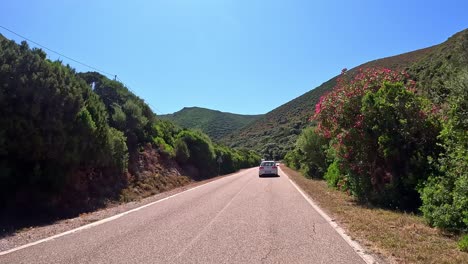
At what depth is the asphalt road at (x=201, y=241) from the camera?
694 cm

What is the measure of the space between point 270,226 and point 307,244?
7.37 feet

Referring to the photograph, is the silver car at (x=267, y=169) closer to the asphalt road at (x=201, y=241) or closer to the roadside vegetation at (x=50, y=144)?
the roadside vegetation at (x=50, y=144)

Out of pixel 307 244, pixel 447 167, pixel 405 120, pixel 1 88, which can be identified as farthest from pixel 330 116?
pixel 1 88

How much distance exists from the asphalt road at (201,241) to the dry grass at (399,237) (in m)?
0.58

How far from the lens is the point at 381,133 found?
1392cm

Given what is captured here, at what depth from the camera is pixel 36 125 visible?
1223cm

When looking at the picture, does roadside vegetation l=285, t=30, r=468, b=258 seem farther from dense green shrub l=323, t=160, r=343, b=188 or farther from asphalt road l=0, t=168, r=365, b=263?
dense green shrub l=323, t=160, r=343, b=188

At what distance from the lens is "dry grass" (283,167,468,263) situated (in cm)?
686

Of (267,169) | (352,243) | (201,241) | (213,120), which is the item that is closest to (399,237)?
(352,243)

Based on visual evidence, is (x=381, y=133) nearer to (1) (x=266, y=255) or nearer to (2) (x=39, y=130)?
(1) (x=266, y=255)

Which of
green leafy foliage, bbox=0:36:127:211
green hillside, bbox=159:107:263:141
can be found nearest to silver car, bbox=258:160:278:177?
green leafy foliage, bbox=0:36:127:211

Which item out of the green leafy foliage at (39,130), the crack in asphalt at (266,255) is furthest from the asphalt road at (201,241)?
the green leafy foliage at (39,130)

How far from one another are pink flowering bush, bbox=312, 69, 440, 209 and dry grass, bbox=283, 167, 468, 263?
150 cm

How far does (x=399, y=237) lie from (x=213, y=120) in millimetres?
124874
